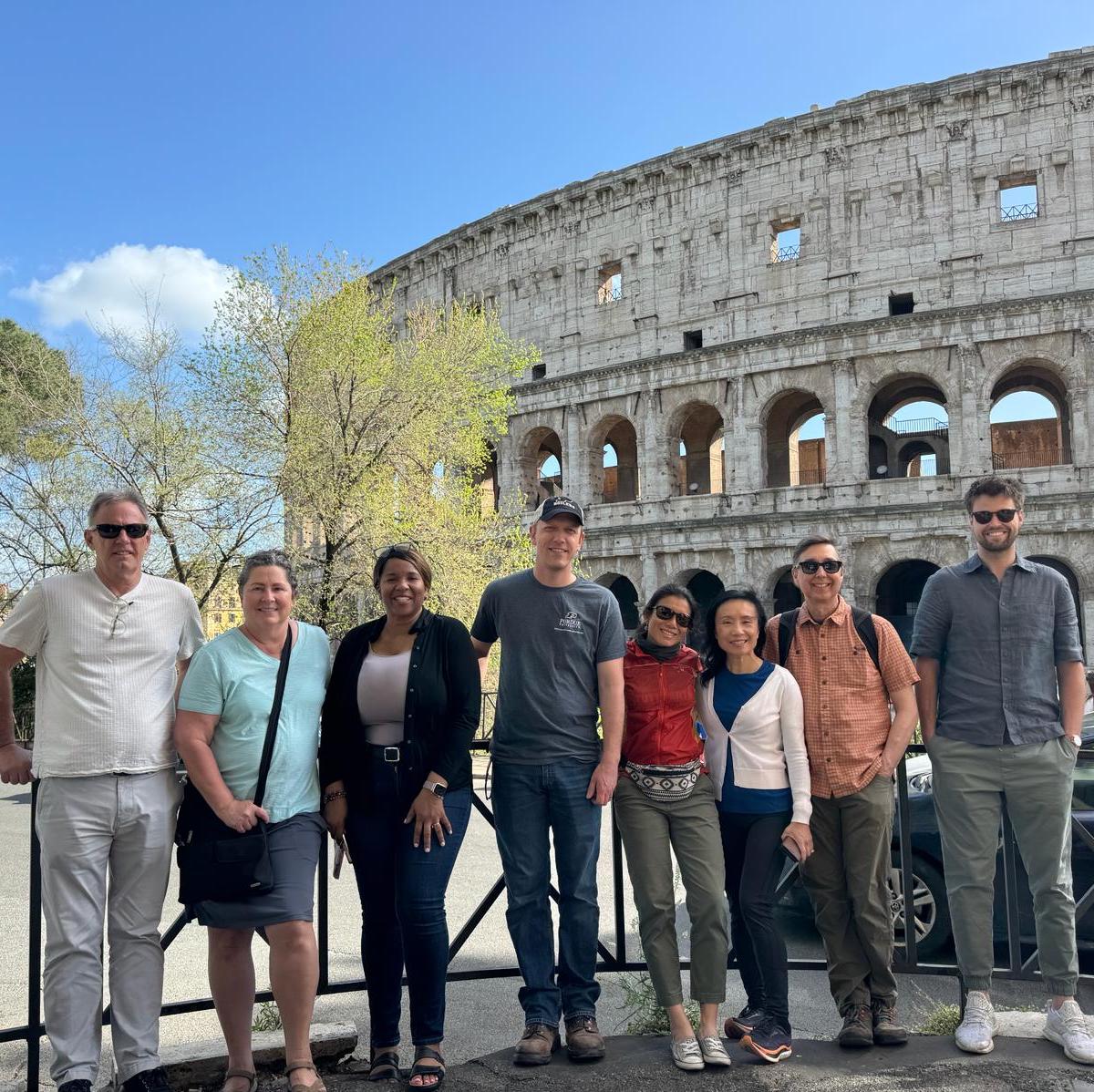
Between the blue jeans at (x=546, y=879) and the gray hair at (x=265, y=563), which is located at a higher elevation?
the gray hair at (x=265, y=563)

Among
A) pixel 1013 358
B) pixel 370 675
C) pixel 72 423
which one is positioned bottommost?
pixel 370 675

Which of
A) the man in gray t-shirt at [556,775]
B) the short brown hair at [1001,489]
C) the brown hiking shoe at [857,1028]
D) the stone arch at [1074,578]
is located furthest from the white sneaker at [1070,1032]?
the stone arch at [1074,578]

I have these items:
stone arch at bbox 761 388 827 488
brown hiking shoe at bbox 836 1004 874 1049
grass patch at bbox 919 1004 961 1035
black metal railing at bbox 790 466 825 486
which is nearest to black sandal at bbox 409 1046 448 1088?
brown hiking shoe at bbox 836 1004 874 1049

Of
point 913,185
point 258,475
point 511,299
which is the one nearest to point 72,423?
point 258,475

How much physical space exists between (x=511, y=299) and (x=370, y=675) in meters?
30.8

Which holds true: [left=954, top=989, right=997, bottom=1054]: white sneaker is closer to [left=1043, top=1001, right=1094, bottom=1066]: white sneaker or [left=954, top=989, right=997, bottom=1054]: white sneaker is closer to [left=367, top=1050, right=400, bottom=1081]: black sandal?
[left=1043, top=1001, right=1094, bottom=1066]: white sneaker

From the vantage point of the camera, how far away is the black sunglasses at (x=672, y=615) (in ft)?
13.3

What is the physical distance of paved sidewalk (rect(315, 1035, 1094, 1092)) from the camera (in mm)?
3604

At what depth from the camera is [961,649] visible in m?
4.20

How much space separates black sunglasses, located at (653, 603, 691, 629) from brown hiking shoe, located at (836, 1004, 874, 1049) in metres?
1.65

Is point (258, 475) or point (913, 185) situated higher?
point (913, 185)

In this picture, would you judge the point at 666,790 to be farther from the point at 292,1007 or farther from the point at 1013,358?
the point at 1013,358

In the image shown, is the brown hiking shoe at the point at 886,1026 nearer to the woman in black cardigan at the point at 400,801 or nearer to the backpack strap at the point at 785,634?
the backpack strap at the point at 785,634

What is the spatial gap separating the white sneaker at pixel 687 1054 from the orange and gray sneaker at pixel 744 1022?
0.23 meters
